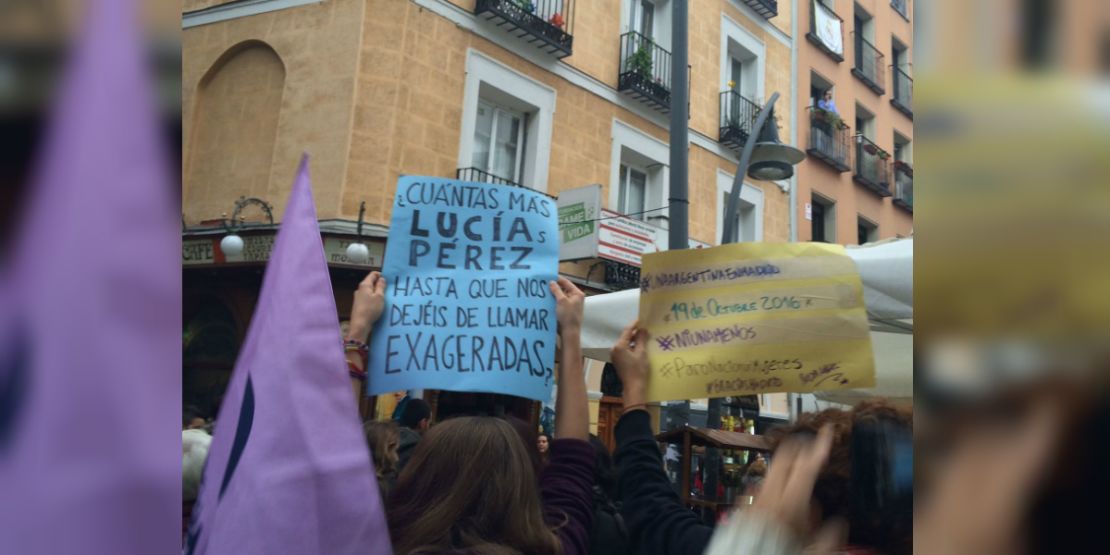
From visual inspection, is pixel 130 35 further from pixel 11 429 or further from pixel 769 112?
pixel 769 112

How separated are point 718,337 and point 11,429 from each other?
8.05 ft

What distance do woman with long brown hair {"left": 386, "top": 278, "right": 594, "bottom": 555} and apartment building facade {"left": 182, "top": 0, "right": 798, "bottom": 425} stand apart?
7303 mm

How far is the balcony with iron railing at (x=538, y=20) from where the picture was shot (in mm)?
10164

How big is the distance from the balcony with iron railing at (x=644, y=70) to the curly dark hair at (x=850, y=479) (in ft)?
34.6

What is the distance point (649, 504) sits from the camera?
1893 mm

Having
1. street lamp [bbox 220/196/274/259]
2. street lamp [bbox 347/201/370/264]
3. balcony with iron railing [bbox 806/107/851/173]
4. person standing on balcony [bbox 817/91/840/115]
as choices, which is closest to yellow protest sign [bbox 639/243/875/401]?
street lamp [bbox 347/201/370/264]

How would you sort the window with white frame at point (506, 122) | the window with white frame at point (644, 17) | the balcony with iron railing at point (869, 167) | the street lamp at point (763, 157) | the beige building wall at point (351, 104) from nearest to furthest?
1. the street lamp at point (763, 157)
2. the beige building wall at point (351, 104)
3. the window with white frame at point (506, 122)
4. the window with white frame at point (644, 17)
5. the balcony with iron railing at point (869, 167)

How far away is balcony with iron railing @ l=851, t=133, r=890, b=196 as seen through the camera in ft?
43.7

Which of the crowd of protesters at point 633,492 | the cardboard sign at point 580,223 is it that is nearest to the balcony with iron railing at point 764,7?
the cardboard sign at point 580,223

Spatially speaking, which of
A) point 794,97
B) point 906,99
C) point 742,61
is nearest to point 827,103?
point 794,97

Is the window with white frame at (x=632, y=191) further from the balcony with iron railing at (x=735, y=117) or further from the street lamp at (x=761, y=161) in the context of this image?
the street lamp at (x=761, y=161)

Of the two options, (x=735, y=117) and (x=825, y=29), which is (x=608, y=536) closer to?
(x=735, y=117)

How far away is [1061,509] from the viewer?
15.7 inches

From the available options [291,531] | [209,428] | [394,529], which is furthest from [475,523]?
[209,428]
